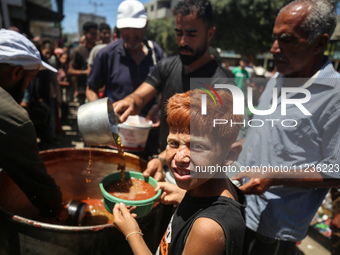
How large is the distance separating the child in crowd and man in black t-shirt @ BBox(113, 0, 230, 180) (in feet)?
2.57

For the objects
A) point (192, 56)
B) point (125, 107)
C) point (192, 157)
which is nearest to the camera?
point (192, 157)

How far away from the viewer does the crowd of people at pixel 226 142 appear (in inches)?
41.5

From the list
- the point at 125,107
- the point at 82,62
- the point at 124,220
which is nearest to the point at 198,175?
the point at 124,220

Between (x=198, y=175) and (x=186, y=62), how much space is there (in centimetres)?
139

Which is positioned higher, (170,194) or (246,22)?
(246,22)

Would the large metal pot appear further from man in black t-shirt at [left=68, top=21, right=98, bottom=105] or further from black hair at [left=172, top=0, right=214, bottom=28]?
man in black t-shirt at [left=68, top=21, right=98, bottom=105]

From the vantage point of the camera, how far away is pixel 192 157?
105 cm

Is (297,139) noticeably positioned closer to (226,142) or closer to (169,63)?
(226,142)

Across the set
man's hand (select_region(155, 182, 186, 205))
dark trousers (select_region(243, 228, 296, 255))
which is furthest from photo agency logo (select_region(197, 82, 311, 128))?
dark trousers (select_region(243, 228, 296, 255))

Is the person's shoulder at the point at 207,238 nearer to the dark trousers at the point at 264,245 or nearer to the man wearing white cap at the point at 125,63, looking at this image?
the dark trousers at the point at 264,245

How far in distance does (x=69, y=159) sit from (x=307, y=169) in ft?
6.23

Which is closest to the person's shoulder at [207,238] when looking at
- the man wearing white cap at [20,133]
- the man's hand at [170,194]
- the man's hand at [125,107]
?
the man's hand at [170,194]

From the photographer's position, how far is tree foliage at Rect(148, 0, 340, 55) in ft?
44.7

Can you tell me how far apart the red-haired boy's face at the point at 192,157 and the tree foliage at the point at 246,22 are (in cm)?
1422
